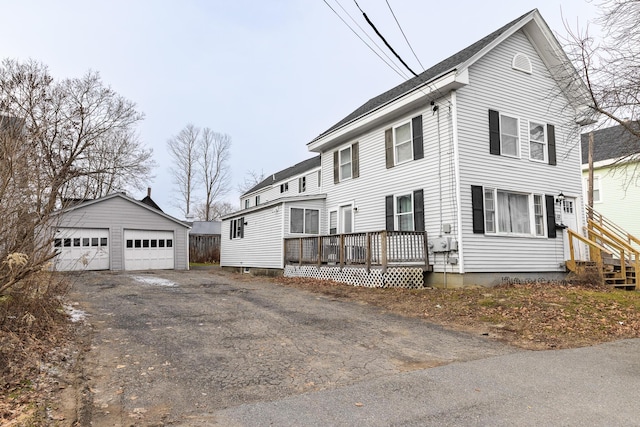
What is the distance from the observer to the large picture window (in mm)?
17047

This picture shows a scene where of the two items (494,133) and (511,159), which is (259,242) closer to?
(494,133)

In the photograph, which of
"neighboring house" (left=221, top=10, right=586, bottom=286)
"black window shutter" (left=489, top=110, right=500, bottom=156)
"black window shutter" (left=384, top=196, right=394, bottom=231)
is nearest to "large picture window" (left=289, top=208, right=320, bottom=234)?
"neighboring house" (left=221, top=10, right=586, bottom=286)

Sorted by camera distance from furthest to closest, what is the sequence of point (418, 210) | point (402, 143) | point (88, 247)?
point (88, 247) → point (402, 143) → point (418, 210)

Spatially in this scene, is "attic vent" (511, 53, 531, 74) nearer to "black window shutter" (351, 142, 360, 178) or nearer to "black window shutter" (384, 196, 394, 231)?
"black window shutter" (384, 196, 394, 231)

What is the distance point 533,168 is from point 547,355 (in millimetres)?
9382

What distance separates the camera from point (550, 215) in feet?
44.4

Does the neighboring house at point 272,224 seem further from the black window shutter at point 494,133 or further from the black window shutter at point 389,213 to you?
the black window shutter at point 494,133

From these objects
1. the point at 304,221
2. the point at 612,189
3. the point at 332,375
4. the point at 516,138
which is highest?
the point at 516,138

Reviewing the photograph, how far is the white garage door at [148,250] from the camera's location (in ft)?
73.1

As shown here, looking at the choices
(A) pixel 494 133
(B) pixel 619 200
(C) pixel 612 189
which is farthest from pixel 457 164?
(C) pixel 612 189

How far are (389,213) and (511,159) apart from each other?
4.17 m

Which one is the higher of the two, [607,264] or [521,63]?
[521,63]

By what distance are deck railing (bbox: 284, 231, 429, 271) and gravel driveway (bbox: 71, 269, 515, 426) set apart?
10.6ft

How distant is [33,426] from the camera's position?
10.5ft
